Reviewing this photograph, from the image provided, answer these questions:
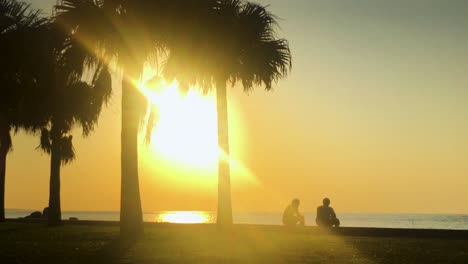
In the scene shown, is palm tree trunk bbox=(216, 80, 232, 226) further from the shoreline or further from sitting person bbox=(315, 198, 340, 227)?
sitting person bbox=(315, 198, 340, 227)

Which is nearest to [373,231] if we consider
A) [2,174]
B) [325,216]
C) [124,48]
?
[325,216]

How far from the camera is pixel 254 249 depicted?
17.4 m

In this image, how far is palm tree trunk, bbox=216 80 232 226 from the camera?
27453mm

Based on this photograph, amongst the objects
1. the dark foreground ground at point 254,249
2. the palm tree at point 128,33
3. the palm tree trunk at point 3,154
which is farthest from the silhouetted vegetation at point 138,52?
the palm tree trunk at point 3,154

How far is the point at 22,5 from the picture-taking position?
27156 mm

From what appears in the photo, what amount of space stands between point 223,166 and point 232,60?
15.9 ft

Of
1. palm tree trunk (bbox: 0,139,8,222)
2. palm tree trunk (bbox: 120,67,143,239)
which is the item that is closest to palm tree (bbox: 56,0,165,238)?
palm tree trunk (bbox: 120,67,143,239)

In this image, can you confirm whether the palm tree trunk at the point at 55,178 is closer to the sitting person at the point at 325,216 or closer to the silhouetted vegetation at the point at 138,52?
the silhouetted vegetation at the point at 138,52

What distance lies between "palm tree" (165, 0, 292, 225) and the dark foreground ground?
14.3 ft

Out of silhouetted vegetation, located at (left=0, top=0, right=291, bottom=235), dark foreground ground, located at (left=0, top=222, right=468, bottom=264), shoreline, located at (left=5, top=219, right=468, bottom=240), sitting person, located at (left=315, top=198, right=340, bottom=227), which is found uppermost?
silhouetted vegetation, located at (left=0, top=0, right=291, bottom=235)

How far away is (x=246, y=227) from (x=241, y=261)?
A: 1352cm

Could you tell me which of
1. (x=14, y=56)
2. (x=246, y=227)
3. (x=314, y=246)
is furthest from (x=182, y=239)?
(x=14, y=56)

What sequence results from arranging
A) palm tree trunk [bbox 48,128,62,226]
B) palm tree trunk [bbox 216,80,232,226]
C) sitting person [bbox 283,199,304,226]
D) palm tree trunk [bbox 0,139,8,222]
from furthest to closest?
palm tree trunk [bbox 0,139,8,222] → palm tree trunk [bbox 48,128,62,226] → palm tree trunk [bbox 216,80,232,226] → sitting person [bbox 283,199,304,226]

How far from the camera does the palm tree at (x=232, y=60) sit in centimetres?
2662
